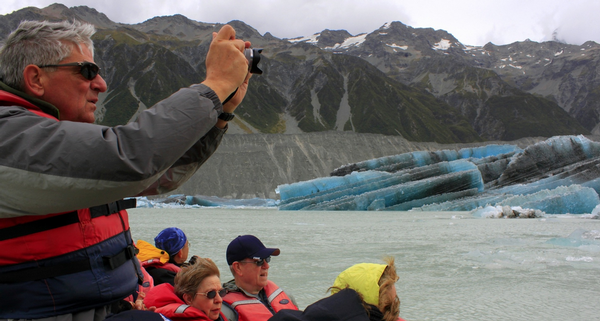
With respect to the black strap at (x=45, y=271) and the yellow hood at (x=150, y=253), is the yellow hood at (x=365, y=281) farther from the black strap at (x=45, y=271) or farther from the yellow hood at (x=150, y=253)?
the yellow hood at (x=150, y=253)

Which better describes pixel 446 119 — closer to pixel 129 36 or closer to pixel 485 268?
pixel 129 36

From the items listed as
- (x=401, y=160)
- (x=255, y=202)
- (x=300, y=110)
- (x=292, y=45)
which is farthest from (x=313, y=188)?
(x=292, y=45)

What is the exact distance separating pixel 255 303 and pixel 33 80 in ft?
5.95

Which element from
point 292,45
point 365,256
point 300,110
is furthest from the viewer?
point 292,45

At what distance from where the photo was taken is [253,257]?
2.72 m

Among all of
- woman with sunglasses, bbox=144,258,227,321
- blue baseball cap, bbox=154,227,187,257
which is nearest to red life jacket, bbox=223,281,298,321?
woman with sunglasses, bbox=144,258,227,321

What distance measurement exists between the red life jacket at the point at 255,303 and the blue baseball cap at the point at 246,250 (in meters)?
0.22

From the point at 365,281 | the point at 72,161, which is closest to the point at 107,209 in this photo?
the point at 72,161

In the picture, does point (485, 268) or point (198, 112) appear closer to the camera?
point (198, 112)

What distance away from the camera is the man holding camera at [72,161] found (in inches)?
39.9

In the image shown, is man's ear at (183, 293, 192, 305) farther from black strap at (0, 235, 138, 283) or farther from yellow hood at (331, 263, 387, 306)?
black strap at (0, 235, 138, 283)

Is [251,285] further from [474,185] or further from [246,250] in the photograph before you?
[474,185]

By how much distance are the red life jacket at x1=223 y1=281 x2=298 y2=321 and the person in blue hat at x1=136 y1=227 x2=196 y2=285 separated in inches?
22.9

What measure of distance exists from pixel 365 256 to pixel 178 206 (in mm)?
31330
